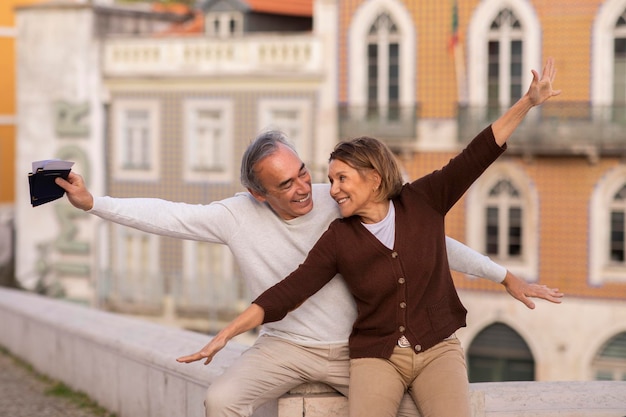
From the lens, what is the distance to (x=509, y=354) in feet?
88.2

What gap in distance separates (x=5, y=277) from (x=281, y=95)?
9163 mm

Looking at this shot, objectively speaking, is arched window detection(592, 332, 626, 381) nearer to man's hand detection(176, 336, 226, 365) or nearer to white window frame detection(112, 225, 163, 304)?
white window frame detection(112, 225, 163, 304)

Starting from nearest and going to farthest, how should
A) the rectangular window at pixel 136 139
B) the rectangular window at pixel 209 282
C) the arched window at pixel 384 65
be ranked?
the arched window at pixel 384 65 → the rectangular window at pixel 209 282 → the rectangular window at pixel 136 139

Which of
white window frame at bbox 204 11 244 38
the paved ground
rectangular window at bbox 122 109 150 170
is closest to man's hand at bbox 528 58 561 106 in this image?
the paved ground

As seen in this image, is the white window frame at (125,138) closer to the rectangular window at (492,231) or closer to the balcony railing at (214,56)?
the balcony railing at (214,56)

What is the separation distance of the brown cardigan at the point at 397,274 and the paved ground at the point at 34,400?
2755mm

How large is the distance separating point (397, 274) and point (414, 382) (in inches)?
16.0

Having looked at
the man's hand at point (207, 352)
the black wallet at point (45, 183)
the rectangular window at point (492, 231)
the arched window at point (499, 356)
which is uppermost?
the black wallet at point (45, 183)

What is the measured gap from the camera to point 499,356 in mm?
26875

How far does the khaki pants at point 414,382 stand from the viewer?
15.5ft

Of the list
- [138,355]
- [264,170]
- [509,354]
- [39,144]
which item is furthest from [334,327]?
[39,144]

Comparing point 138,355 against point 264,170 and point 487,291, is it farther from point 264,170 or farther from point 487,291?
point 487,291

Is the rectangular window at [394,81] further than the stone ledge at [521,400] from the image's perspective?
Yes

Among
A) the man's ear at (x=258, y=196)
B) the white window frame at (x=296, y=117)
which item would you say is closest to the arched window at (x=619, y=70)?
the white window frame at (x=296, y=117)
